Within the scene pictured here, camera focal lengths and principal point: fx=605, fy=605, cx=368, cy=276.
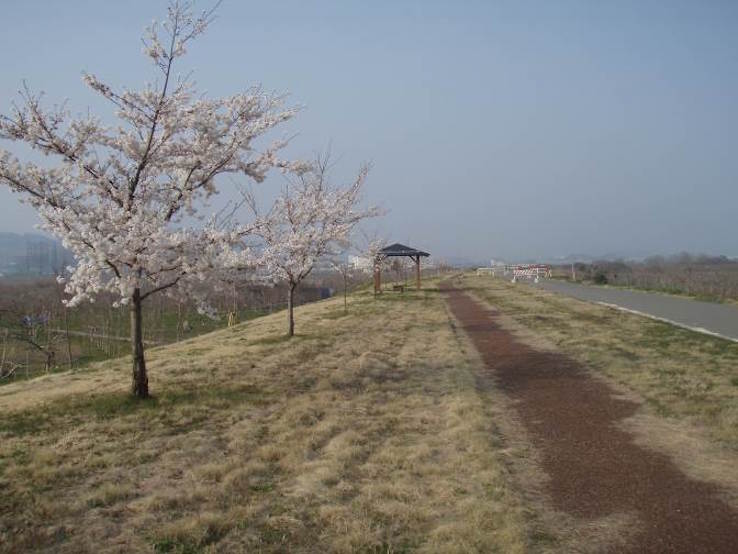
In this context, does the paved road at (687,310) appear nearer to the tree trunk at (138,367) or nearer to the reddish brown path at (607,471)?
the reddish brown path at (607,471)

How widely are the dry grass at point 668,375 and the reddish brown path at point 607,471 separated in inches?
10.2

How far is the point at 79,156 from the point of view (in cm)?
774

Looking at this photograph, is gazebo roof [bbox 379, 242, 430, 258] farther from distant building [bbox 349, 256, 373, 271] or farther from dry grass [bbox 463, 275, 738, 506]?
dry grass [bbox 463, 275, 738, 506]

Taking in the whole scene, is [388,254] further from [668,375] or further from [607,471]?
[607,471]

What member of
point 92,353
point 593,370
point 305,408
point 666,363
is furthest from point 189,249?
point 92,353

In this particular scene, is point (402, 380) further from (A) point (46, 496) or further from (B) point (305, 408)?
(A) point (46, 496)

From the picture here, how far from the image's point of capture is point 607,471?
17.9ft

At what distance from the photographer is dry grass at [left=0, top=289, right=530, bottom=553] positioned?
4203 millimetres

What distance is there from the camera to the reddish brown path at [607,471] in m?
4.17

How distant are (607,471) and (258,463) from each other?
10.6ft

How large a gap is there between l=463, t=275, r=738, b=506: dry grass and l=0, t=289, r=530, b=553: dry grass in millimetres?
1839

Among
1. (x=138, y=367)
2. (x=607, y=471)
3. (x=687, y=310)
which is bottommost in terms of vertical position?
(x=607, y=471)

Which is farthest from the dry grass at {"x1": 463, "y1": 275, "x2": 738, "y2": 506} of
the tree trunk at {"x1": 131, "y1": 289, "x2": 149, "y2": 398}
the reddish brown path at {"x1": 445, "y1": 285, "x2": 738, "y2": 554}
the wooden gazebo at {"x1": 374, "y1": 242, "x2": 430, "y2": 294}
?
the wooden gazebo at {"x1": 374, "y1": 242, "x2": 430, "y2": 294}

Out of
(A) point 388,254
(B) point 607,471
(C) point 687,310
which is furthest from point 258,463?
(A) point 388,254
